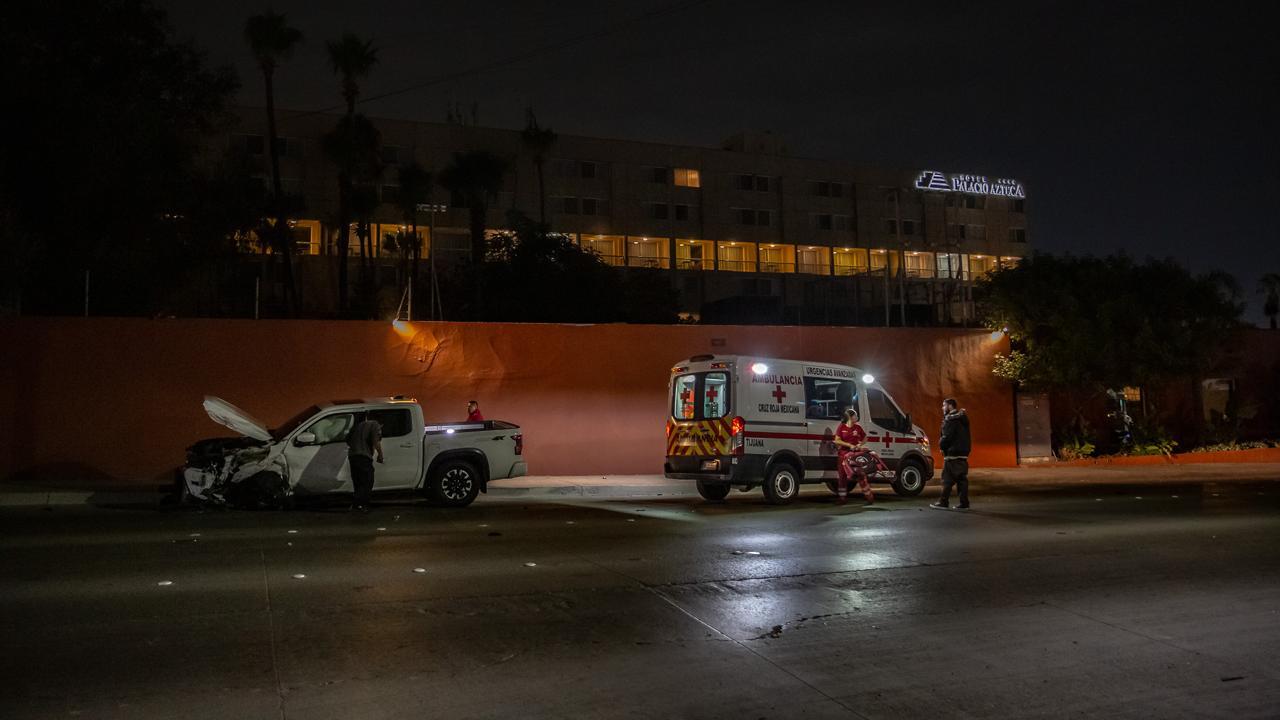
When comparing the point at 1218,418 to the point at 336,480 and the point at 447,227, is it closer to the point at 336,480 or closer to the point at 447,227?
the point at 336,480

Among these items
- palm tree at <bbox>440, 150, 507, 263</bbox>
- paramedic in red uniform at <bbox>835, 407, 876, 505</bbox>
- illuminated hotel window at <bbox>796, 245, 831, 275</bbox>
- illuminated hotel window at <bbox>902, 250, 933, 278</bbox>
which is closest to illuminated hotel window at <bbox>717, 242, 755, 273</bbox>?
illuminated hotel window at <bbox>796, 245, 831, 275</bbox>

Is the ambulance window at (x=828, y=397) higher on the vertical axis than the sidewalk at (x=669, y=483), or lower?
higher

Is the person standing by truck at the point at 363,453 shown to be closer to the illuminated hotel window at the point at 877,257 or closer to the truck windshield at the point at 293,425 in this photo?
the truck windshield at the point at 293,425

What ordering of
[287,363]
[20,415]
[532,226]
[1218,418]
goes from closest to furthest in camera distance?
[20,415]
[287,363]
[1218,418]
[532,226]

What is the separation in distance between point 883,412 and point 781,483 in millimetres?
2794

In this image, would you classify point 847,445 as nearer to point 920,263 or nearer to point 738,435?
point 738,435

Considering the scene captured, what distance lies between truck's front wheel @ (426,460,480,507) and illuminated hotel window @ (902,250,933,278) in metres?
68.1

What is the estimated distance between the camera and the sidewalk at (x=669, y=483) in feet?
51.7

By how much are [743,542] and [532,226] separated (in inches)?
1566

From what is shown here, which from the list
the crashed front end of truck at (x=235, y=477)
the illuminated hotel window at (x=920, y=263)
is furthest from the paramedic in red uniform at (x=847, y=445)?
the illuminated hotel window at (x=920, y=263)

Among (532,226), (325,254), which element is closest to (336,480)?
(532,226)

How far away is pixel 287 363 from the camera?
19.7 meters

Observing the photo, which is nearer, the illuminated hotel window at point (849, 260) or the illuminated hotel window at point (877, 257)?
→ the illuminated hotel window at point (849, 260)

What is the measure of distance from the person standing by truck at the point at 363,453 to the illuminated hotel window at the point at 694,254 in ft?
194
